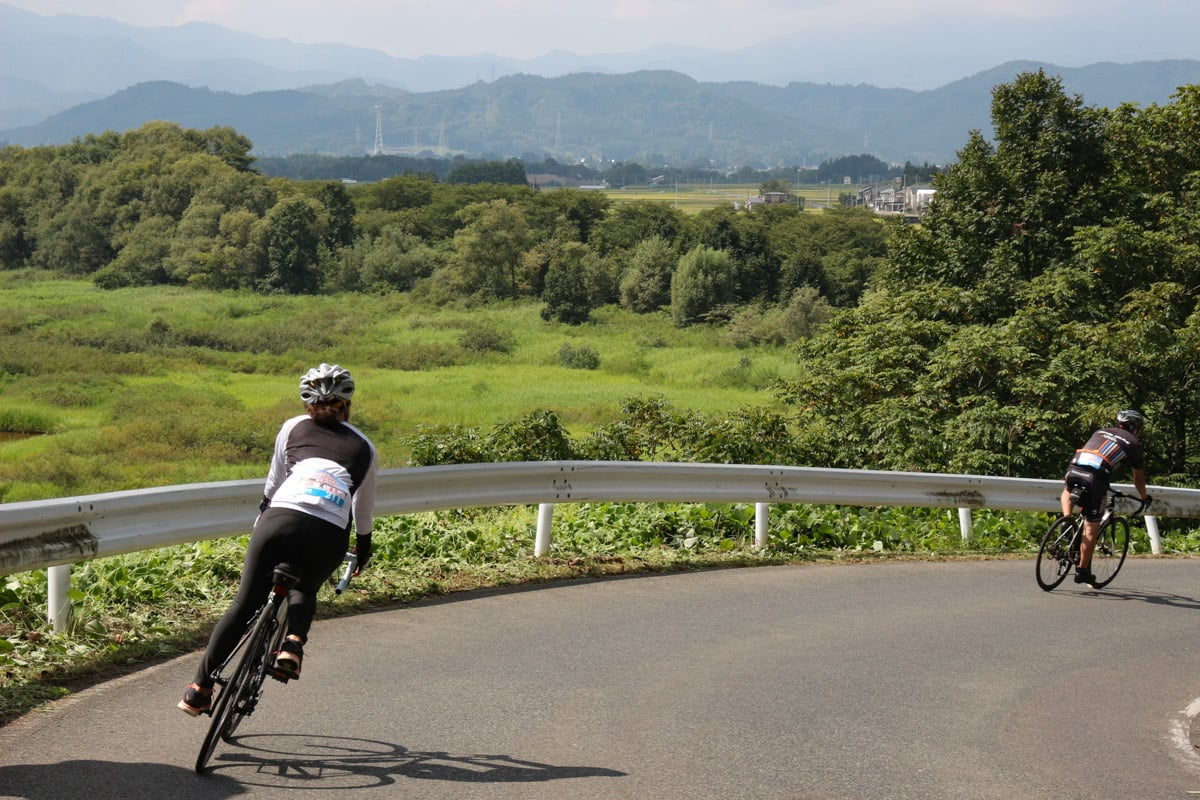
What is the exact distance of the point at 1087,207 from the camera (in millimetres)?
31984

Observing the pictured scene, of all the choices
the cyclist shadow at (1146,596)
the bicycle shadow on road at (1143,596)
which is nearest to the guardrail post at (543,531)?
the bicycle shadow on road at (1143,596)

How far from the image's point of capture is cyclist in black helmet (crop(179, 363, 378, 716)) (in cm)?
504

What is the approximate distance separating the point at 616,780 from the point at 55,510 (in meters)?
3.56

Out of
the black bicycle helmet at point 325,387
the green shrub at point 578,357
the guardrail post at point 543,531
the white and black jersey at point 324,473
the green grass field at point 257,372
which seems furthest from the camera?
the green shrub at point 578,357

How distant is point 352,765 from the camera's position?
5176 mm

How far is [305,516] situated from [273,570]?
0.84 feet

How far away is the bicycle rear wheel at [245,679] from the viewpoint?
16.1ft

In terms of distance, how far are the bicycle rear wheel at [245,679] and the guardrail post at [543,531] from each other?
17.3 ft

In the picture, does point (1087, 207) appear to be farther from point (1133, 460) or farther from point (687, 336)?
point (687, 336)

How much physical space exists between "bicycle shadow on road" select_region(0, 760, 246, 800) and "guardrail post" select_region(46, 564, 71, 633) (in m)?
2.13

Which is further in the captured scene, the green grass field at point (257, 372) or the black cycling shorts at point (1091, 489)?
the green grass field at point (257, 372)

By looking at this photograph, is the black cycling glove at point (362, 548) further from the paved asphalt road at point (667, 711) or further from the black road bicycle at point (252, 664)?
the paved asphalt road at point (667, 711)

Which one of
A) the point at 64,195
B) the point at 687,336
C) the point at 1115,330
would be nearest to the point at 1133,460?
the point at 1115,330

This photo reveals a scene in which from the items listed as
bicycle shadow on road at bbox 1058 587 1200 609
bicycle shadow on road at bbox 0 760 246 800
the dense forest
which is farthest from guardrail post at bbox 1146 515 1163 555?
bicycle shadow on road at bbox 0 760 246 800
